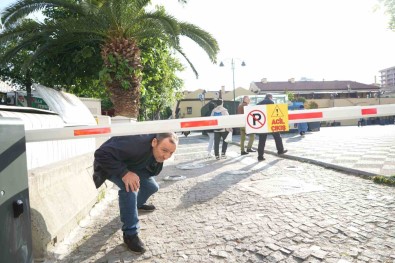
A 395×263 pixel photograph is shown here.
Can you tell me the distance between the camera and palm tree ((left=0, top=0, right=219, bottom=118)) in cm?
816

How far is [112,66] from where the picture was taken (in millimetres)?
8680

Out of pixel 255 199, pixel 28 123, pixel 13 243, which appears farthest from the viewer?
pixel 255 199

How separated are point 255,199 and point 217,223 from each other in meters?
0.96

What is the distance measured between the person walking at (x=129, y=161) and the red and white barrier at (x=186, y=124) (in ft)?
0.71

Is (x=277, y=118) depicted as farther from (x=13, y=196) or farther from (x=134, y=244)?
(x=13, y=196)

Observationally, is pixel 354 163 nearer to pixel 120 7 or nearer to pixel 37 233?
pixel 37 233

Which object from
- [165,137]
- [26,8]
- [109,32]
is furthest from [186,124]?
[26,8]

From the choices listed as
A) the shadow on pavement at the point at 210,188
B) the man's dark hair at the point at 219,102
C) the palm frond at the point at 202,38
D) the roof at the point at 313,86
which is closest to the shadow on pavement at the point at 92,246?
the shadow on pavement at the point at 210,188

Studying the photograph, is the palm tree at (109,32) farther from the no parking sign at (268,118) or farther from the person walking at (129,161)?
the no parking sign at (268,118)

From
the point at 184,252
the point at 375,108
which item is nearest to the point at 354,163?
the point at 375,108

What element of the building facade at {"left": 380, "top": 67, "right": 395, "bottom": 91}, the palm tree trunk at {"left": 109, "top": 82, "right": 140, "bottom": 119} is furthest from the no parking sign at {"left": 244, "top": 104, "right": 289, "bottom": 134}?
the building facade at {"left": 380, "top": 67, "right": 395, "bottom": 91}

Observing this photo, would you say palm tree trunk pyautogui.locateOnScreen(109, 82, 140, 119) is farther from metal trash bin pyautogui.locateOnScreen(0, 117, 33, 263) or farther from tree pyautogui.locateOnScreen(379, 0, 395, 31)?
metal trash bin pyautogui.locateOnScreen(0, 117, 33, 263)

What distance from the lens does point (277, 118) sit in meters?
2.54

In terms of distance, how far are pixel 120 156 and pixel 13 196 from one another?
1027 millimetres
